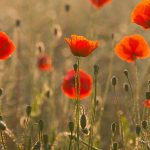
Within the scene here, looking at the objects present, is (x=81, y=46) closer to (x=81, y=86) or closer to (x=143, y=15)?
(x=143, y=15)

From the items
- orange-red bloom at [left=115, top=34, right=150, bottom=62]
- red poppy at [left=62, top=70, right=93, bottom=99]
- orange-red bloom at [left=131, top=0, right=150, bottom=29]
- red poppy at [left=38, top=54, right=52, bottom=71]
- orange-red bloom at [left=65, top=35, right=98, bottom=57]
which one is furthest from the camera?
red poppy at [left=38, top=54, right=52, bottom=71]

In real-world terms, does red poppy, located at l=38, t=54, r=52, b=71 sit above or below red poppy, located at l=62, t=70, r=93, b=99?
above

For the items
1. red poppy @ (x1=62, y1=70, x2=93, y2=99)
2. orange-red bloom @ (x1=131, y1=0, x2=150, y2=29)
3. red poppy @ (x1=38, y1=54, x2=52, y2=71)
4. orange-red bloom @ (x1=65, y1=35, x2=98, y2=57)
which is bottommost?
red poppy @ (x1=62, y1=70, x2=93, y2=99)

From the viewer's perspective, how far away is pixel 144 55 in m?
2.45

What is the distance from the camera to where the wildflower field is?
2.12m

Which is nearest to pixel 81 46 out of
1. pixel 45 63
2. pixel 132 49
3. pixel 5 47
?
pixel 5 47

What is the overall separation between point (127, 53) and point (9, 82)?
145cm

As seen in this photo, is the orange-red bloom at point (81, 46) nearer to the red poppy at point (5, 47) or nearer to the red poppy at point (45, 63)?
the red poppy at point (5, 47)

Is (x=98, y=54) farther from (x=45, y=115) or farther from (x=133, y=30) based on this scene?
(x=45, y=115)

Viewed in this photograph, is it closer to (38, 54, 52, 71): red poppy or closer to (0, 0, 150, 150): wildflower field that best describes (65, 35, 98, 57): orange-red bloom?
Result: (0, 0, 150, 150): wildflower field

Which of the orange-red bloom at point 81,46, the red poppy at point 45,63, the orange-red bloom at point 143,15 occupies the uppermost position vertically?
the orange-red bloom at point 143,15

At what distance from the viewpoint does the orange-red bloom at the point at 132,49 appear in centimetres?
242

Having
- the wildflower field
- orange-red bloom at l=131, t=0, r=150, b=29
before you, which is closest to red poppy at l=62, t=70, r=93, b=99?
the wildflower field

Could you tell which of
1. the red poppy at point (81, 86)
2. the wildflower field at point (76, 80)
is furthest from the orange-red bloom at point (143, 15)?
the red poppy at point (81, 86)
